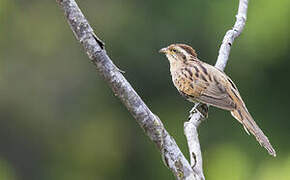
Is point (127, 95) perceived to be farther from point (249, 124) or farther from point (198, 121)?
point (249, 124)

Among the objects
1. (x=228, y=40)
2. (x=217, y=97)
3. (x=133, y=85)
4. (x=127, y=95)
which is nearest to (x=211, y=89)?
(x=217, y=97)

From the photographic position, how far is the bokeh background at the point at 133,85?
603 inches

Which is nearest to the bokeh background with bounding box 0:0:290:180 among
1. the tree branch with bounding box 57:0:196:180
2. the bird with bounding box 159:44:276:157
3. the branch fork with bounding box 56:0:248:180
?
the bird with bounding box 159:44:276:157

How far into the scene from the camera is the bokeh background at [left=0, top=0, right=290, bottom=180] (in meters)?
15.3

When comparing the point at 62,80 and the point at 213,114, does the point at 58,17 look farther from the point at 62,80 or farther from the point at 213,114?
the point at 213,114

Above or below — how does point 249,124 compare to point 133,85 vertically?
below

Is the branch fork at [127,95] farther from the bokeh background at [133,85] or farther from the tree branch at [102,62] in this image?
the bokeh background at [133,85]

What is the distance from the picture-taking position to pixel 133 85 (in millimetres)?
15102

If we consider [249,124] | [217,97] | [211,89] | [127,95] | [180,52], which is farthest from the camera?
[180,52]

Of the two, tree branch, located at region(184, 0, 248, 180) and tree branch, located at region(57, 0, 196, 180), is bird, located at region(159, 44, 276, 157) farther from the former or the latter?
tree branch, located at region(57, 0, 196, 180)

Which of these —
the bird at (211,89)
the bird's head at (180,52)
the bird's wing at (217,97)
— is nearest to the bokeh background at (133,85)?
the bird's head at (180,52)

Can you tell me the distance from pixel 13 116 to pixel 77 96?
1.31 meters

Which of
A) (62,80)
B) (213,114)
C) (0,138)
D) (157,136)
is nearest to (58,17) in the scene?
(62,80)

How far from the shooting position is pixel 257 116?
1558 cm
